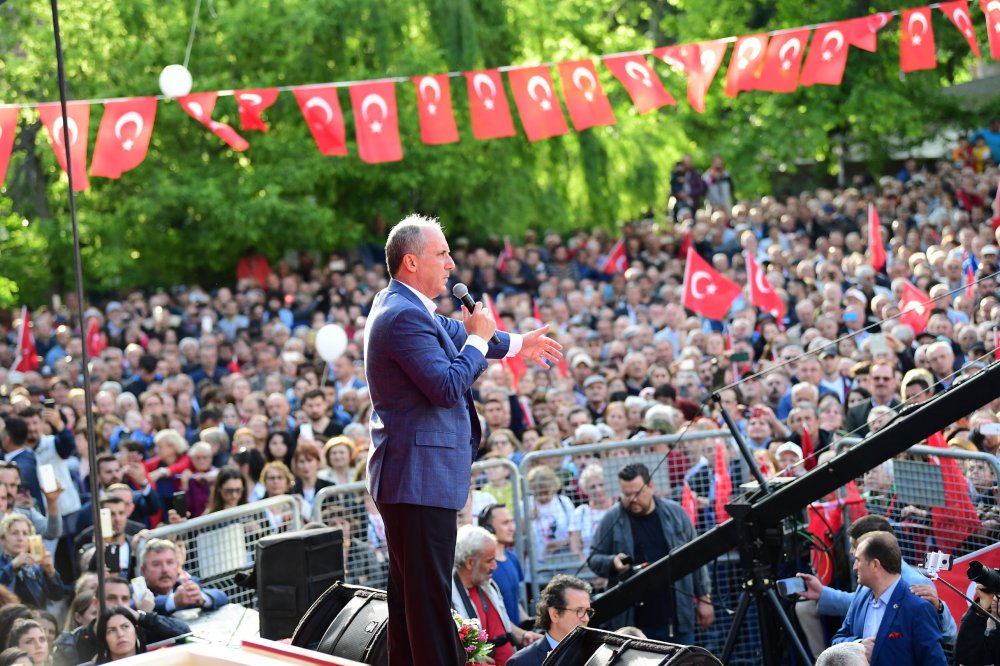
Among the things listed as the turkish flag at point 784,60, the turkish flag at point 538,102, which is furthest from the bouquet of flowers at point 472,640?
the turkish flag at point 784,60

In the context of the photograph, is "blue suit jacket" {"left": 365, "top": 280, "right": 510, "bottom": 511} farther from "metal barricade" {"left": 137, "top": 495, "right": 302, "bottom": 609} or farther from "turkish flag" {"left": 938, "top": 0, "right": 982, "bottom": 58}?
"turkish flag" {"left": 938, "top": 0, "right": 982, "bottom": 58}

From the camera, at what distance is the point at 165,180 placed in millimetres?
18156

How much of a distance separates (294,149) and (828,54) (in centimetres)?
832

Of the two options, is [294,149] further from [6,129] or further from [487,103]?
[6,129]

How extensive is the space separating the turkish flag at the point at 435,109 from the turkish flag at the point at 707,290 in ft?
9.09

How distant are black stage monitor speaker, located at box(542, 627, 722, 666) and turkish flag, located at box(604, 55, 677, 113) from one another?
8.40 m

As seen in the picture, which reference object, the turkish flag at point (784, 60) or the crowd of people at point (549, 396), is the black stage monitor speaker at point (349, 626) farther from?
the turkish flag at point (784, 60)

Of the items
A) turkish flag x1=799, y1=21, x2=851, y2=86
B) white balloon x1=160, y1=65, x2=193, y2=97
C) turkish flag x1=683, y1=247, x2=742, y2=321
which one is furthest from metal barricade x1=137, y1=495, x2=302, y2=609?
Result: turkish flag x1=799, y1=21, x2=851, y2=86

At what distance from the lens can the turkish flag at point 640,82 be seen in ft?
40.8

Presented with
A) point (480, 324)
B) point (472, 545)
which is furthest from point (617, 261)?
→ point (480, 324)

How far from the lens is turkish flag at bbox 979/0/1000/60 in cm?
1137

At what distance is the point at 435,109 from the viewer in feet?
40.2

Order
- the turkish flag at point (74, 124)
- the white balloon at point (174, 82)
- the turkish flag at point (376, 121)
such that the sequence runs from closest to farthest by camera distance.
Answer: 1. the white balloon at point (174, 82)
2. the turkish flag at point (74, 124)
3. the turkish flag at point (376, 121)

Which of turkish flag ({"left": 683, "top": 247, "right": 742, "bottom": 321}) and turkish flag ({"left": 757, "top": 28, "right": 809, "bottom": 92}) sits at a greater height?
turkish flag ({"left": 757, "top": 28, "right": 809, "bottom": 92})
